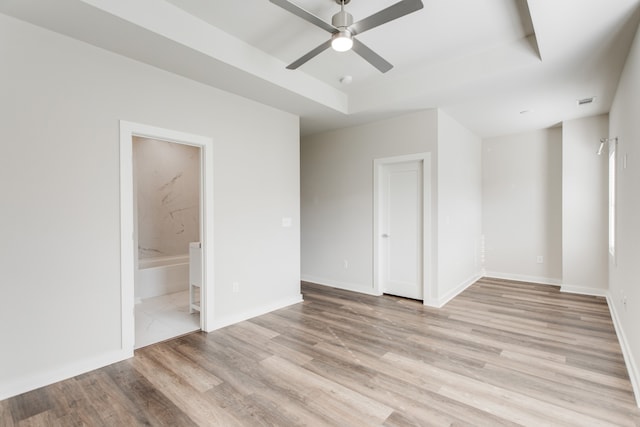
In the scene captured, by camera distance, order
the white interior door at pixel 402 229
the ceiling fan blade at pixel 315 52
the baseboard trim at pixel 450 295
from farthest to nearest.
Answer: the white interior door at pixel 402 229 → the baseboard trim at pixel 450 295 → the ceiling fan blade at pixel 315 52

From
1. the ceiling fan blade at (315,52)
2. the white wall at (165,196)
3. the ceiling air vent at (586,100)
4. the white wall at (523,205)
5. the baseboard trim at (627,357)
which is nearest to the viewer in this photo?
the baseboard trim at (627,357)

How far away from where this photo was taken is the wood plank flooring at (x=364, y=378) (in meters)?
2.05

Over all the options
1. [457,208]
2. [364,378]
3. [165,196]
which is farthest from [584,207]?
[165,196]

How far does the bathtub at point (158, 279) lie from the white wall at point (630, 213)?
5.33m

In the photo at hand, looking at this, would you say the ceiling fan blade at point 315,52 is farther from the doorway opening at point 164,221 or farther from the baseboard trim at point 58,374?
the baseboard trim at point 58,374

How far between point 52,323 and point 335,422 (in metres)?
2.24

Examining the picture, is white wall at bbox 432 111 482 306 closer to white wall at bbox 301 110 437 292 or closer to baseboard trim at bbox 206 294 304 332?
white wall at bbox 301 110 437 292

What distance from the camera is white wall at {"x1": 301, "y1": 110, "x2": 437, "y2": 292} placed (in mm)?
4605

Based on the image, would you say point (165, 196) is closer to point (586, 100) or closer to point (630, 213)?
point (630, 213)

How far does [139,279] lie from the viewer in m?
4.67

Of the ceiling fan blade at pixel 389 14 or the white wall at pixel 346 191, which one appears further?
the white wall at pixel 346 191

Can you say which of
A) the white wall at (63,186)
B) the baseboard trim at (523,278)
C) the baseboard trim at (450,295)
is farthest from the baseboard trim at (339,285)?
the white wall at (63,186)

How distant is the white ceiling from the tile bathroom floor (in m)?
2.67

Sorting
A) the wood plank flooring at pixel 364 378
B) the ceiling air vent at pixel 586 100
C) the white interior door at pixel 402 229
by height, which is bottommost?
the wood plank flooring at pixel 364 378
